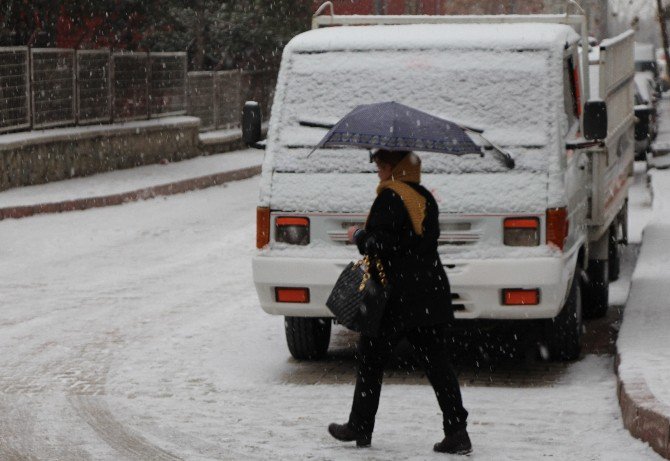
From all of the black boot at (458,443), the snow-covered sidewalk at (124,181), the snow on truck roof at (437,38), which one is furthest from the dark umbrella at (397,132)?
the snow-covered sidewalk at (124,181)

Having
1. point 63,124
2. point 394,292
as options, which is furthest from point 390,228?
point 63,124

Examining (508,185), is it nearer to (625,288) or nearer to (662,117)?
(625,288)

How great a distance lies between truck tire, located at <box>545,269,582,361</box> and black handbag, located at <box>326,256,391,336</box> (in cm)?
260

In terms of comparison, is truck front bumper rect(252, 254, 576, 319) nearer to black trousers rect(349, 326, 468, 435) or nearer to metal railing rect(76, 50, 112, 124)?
black trousers rect(349, 326, 468, 435)

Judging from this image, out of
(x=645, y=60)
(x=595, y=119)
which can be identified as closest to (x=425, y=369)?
(x=595, y=119)

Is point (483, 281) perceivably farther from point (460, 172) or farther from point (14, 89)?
point (14, 89)

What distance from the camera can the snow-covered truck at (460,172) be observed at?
9047 mm

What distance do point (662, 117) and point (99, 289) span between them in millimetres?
32689

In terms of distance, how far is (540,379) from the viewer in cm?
931

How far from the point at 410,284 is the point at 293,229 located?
89.6 inches

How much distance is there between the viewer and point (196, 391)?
8.97m

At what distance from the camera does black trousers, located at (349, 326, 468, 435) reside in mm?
7184

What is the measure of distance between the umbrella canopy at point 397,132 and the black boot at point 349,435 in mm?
1402

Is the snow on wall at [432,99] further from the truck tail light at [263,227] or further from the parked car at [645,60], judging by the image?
the parked car at [645,60]
